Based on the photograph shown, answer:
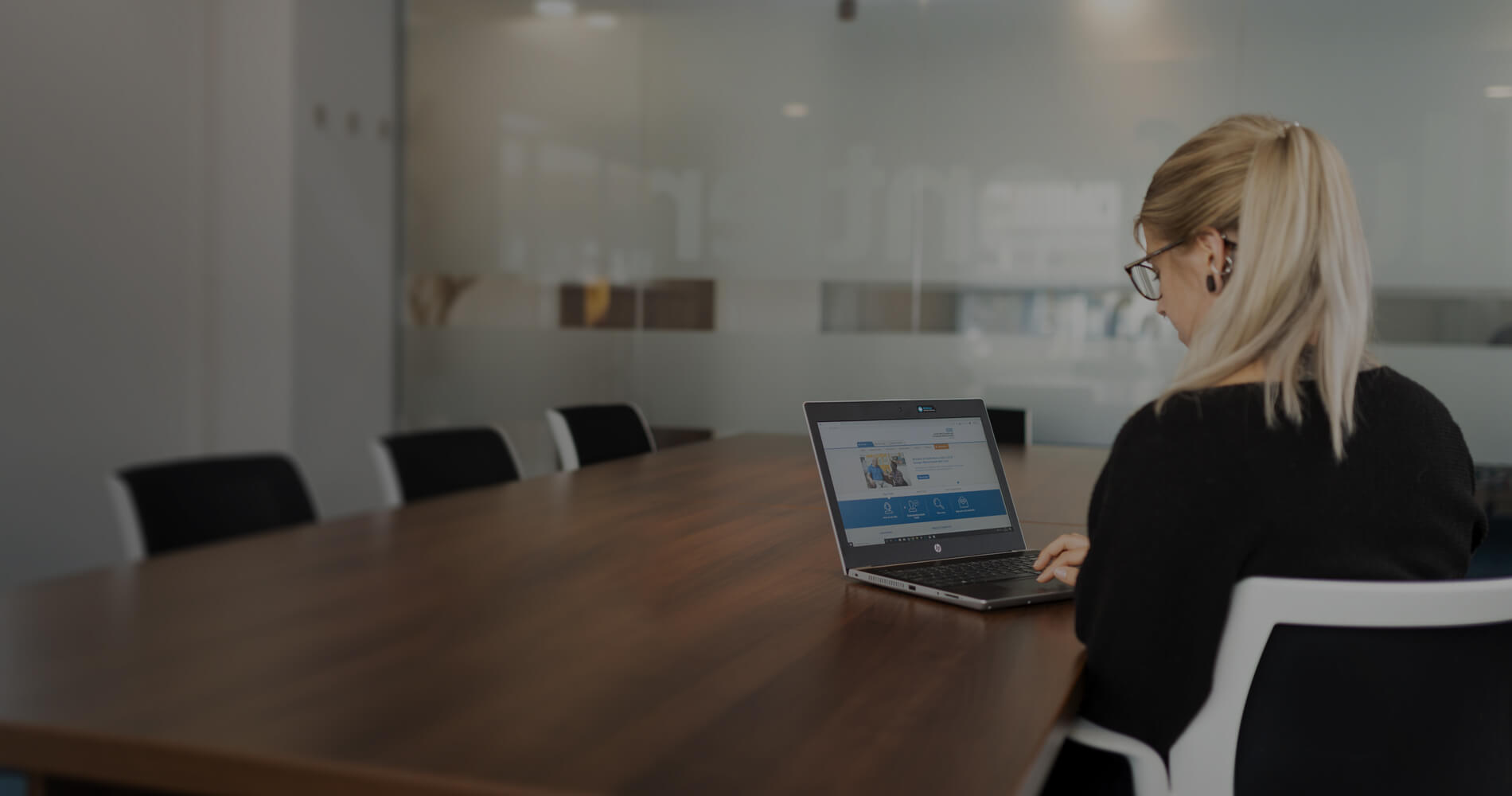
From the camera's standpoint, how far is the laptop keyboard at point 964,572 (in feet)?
5.20

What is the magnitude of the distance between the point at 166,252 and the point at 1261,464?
16.9 feet

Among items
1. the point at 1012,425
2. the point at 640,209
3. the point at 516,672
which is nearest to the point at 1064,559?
the point at 516,672

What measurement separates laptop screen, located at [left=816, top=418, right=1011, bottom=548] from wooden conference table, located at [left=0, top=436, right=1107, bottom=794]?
110 mm

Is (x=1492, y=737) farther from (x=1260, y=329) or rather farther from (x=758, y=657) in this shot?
(x=758, y=657)

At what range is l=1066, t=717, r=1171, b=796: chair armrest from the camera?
4.16 ft

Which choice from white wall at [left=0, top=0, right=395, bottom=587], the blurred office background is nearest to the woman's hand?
the blurred office background

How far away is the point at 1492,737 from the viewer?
4.22ft

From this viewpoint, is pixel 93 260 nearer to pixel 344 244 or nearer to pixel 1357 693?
pixel 344 244

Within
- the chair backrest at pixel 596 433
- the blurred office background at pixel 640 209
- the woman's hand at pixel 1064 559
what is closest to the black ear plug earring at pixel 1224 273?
the woman's hand at pixel 1064 559

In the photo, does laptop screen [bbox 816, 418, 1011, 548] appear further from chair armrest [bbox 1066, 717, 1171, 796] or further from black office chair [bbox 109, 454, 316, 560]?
black office chair [bbox 109, 454, 316, 560]

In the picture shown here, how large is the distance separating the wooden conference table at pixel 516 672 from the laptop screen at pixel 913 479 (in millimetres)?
110

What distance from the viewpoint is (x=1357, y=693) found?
124 cm

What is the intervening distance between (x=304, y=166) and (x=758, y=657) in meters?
5.10

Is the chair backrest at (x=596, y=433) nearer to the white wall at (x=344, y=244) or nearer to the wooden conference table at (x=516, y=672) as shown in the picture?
the wooden conference table at (x=516, y=672)
